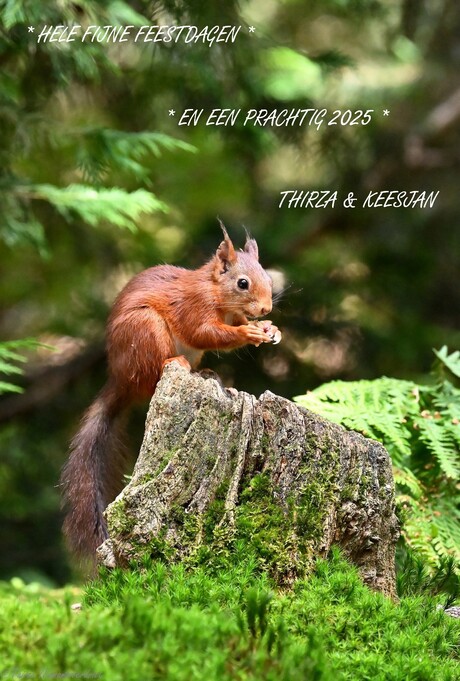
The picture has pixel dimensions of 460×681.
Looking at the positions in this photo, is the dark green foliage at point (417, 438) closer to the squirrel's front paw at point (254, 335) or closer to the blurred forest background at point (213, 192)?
the squirrel's front paw at point (254, 335)

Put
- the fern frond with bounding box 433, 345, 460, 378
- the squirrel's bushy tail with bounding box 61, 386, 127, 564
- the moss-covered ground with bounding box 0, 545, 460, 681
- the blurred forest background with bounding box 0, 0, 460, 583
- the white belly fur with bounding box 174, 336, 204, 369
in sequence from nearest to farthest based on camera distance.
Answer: the moss-covered ground with bounding box 0, 545, 460, 681 < the squirrel's bushy tail with bounding box 61, 386, 127, 564 < the white belly fur with bounding box 174, 336, 204, 369 < the fern frond with bounding box 433, 345, 460, 378 < the blurred forest background with bounding box 0, 0, 460, 583

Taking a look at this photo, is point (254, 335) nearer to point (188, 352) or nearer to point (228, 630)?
point (188, 352)

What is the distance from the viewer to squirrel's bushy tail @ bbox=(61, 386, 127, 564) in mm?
3111

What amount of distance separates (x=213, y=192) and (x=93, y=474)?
4.97 metres

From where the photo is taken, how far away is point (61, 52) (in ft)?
14.0

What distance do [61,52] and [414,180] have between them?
460cm

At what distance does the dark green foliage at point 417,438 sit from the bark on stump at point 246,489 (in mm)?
594

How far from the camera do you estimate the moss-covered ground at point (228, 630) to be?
6.45 feet

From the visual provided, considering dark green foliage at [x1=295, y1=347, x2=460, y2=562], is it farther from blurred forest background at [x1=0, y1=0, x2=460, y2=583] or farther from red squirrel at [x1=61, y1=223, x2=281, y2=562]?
blurred forest background at [x1=0, y1=0, x2=460, y2=583]

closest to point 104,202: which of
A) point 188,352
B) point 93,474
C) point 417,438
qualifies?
point 188,352

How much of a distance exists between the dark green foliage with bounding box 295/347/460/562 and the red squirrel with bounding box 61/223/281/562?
25.6 inches

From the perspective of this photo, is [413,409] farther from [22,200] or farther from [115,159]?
[22,200]

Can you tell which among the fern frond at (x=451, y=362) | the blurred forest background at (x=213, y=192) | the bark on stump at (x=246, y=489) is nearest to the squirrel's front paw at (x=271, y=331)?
the bark on stump at (x=246, y=489)

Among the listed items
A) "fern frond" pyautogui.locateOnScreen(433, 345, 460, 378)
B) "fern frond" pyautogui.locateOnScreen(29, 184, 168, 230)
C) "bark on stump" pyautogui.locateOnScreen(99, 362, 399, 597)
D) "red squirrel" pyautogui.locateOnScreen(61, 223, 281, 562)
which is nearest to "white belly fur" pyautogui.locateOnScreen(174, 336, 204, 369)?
"red squirrel" pyautogui.locateOnScreen(61, 223, 281, 562)
